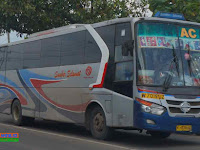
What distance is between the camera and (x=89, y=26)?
13.5m

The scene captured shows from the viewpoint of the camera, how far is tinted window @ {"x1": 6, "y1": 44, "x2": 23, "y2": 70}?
1791 centimetres

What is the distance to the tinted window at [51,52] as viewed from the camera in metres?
15.2

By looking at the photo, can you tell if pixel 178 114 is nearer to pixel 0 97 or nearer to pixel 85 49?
pixel 85 49

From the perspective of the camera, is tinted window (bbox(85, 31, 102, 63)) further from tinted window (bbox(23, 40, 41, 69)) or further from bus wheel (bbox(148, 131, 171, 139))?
tinted window (bbox(23, 40, 41, 69))

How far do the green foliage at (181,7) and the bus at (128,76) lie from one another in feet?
13.2

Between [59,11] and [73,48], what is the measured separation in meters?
9.36

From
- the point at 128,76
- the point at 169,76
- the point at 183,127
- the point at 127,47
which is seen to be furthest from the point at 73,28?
the point at 183,127

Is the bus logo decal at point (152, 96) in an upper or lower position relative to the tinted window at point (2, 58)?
lower

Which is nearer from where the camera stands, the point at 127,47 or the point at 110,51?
the point at 127,47

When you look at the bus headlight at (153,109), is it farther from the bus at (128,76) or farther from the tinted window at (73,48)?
the tinted window at (73,48)

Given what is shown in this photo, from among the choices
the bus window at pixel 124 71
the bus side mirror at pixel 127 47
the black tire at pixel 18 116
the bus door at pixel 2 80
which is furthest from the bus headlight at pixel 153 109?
the bus door at pixel 2 80

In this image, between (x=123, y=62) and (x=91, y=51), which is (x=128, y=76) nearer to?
(x=123, y=62)

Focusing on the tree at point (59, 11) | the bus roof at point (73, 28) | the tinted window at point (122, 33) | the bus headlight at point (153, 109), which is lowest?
the bus headlight at point (153, 109)

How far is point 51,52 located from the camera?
15.6 metres
